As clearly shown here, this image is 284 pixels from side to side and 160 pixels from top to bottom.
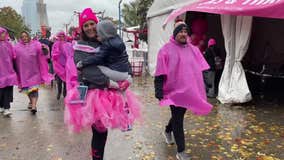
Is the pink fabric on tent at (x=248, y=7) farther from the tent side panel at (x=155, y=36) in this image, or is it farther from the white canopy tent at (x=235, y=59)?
the tent side panel at (x=155, y=36)

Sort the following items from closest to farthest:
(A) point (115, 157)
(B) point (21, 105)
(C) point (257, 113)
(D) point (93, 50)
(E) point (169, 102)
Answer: (D) point (93, 50) < (E) point (169, 102) < (A) point (115, 157) < (C) point (257, 113) < (B) point (21, 105)

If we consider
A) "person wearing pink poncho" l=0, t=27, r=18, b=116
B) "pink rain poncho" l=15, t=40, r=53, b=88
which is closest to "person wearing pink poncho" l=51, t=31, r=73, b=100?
"pink rain poncho" l=15, t=40, r=53, b=88

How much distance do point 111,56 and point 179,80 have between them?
47.9 inches

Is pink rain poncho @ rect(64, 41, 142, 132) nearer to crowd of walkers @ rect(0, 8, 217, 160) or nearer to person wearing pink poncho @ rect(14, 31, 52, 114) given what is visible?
crowd of walkers @ rect(0, 8, 217, 160)

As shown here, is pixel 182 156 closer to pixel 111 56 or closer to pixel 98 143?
pixel 98 143

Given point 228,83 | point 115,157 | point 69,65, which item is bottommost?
point 115,157

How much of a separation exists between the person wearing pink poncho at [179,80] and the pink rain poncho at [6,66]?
3.93m

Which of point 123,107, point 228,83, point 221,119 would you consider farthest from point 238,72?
point 123,107

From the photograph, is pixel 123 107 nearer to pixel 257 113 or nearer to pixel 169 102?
pixel 169 102

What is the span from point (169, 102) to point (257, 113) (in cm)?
367

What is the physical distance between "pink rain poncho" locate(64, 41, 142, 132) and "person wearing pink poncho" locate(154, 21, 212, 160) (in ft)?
2.92

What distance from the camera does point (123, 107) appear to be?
3.61 meters

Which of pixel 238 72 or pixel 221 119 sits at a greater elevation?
pixel 238 72

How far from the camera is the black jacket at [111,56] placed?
3.38 metres
